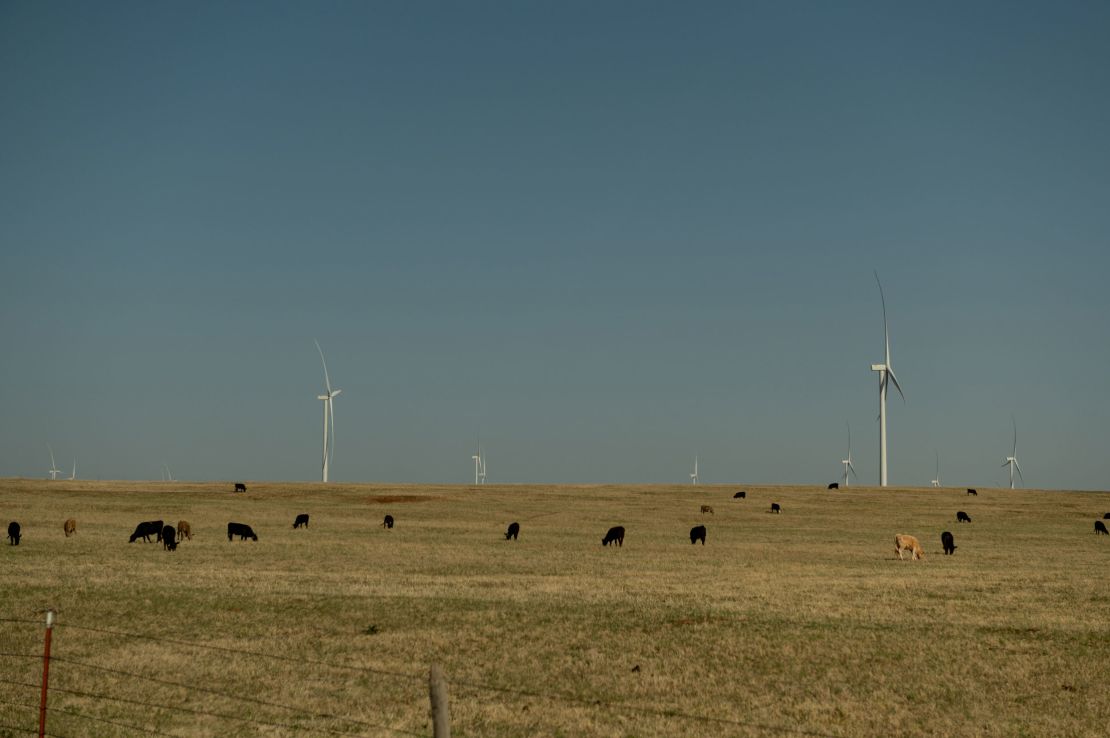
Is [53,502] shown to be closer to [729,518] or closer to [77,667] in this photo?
[729,518]

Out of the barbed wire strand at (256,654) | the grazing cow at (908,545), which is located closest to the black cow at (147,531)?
the barbed wire strand at (256,654)

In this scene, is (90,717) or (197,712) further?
(197,712)

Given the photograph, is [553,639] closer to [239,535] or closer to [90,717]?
[90,717]

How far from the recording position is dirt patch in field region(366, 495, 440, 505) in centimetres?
7788

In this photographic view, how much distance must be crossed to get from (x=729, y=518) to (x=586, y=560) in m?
31.9

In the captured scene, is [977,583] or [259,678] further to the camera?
[977,583]

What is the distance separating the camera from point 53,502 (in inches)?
2512

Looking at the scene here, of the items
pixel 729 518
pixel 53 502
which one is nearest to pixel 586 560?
pixel 729 518

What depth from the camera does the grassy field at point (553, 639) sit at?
50.4 ft

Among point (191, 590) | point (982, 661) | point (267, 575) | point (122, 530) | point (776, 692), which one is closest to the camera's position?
point (776, 692)

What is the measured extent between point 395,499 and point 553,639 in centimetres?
6086

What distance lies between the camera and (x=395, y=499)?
79688 mm

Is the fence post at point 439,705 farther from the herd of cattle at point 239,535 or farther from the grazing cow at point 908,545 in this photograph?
the grazing cow at point 908,545

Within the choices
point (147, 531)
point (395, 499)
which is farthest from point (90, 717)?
point (395, 499)
